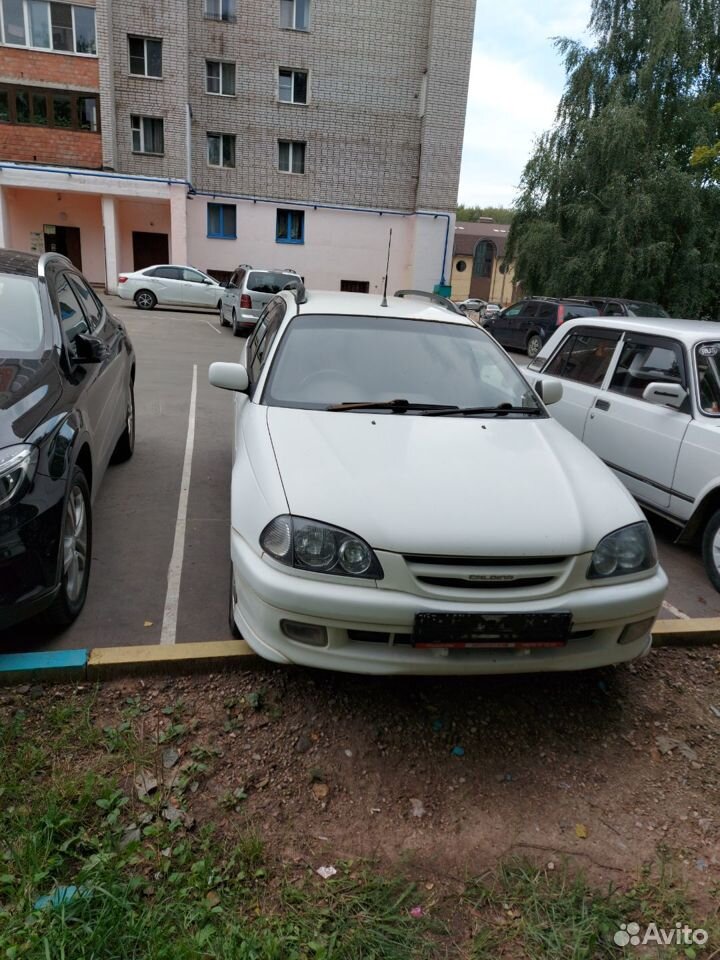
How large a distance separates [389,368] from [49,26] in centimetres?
2764

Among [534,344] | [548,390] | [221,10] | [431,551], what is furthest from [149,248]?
[431,551]

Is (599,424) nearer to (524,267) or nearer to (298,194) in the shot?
(524,267)

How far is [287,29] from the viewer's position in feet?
89.7

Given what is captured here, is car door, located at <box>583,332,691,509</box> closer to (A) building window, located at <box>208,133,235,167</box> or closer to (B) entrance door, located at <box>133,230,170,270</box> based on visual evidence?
(A) building window, located at <box>208,133,235,167</box>

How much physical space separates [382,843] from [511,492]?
4.67ft

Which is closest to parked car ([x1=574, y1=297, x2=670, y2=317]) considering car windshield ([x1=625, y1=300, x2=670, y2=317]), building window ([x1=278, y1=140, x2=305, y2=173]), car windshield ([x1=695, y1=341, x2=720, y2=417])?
car windshield ([x1=625, y1=300, x2=670, y2=317])

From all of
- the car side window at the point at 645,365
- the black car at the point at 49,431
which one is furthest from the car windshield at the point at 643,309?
the black car at the point at 49,431

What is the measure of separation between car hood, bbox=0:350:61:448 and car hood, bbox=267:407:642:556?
1.08 metres

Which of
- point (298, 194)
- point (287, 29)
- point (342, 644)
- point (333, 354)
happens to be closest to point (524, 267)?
point (298, 194)

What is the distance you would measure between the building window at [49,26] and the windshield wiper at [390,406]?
27.4m

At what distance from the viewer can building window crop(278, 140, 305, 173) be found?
93.7 feet

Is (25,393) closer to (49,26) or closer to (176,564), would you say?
(176,564)

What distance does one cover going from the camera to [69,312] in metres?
4.48

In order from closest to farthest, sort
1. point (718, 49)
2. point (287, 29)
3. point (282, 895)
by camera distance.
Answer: point (282, 895) < point (718, 49) < point (287, 29)
